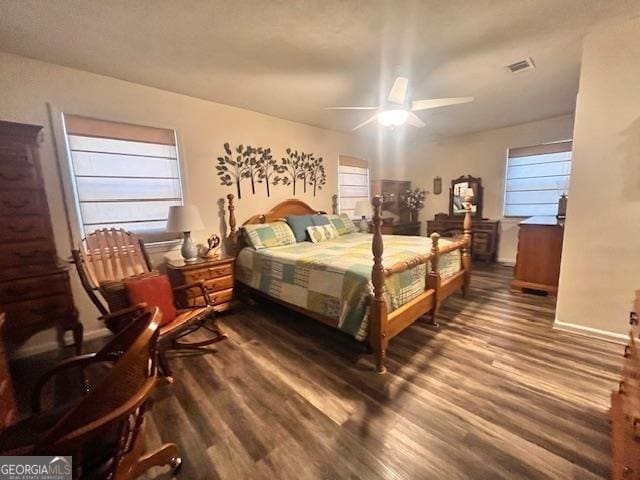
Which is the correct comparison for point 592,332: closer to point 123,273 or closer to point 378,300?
point 378,300

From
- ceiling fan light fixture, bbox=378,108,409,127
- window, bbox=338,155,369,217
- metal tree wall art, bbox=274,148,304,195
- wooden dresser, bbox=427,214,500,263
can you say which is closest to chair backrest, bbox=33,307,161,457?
ceiling fan light fixture, bbox=378,108,409,127

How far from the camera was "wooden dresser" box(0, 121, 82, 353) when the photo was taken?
1.90 m

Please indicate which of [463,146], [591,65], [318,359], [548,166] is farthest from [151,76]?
[548,166]

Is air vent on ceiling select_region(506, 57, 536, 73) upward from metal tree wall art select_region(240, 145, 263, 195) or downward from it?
A: upward

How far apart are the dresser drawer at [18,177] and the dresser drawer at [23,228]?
225mm

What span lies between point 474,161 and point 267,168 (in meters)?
3.91

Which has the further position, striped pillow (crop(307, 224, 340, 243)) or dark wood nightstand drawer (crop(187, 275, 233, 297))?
striped pillow (crop(307, 224, 340, 243))

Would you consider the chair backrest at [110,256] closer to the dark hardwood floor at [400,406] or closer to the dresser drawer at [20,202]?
the dresser drawer at [20,202]

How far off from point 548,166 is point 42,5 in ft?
20.0

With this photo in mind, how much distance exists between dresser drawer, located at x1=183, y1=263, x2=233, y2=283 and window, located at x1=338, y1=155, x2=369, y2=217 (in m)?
2.60

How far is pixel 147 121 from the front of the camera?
2781 mm

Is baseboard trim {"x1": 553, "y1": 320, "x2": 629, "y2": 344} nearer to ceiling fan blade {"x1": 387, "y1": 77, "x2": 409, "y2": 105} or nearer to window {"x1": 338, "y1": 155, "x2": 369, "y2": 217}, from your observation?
ceiling fan blade {"x1": 387, "y1": 77, "x2": 409, "y2": 105}

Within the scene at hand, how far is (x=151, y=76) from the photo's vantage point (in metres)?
2.54

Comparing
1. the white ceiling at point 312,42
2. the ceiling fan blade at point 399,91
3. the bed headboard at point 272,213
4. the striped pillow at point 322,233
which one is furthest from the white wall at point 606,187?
the bed headboard at point 272,213
